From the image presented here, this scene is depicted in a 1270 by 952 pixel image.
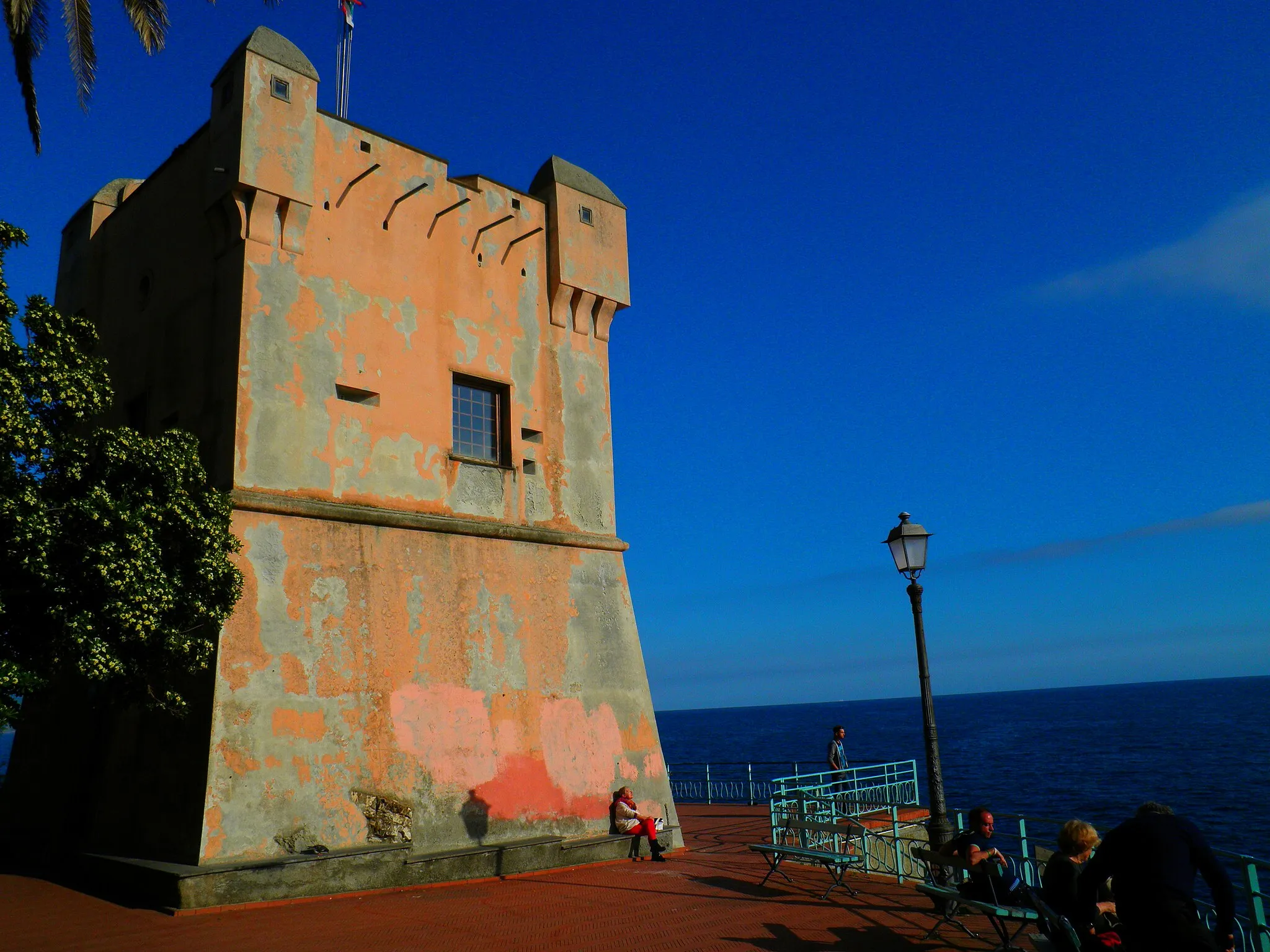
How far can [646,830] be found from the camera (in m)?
14.4

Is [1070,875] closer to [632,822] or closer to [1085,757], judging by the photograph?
[632,822]

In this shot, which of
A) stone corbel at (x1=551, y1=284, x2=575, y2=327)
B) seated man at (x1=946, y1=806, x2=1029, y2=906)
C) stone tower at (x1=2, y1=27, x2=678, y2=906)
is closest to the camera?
seated man at (x1=946, y1=806, x2=1029, y2=906)

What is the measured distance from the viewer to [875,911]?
33.9ft

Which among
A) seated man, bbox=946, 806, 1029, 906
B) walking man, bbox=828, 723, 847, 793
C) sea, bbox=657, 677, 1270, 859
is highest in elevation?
walking man, bbox=828, 723, 847, 793

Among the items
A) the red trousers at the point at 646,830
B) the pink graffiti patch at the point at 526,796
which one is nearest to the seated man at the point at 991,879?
the red trousers at the point at 646,830

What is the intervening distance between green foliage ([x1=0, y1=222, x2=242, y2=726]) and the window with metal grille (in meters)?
5.03

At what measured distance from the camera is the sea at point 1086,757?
37844 millimetres

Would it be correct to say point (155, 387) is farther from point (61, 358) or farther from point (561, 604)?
point (561, 604)

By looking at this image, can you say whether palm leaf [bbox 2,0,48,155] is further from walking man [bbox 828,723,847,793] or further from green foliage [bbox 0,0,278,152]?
walking man [bbox 828,723,847,793]

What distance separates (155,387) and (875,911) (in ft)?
44.9

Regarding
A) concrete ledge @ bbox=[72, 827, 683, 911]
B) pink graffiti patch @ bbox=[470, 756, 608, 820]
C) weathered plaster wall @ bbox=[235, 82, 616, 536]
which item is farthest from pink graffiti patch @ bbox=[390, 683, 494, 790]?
weathered plaster wall @ bbox=[235, 82, 616, 536]

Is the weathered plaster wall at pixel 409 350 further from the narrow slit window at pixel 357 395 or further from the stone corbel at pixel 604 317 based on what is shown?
the stone corbel at pixel 604 317

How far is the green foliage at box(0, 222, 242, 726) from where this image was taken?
31.8ft

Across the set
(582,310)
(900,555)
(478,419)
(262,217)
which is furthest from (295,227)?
(900,555)
